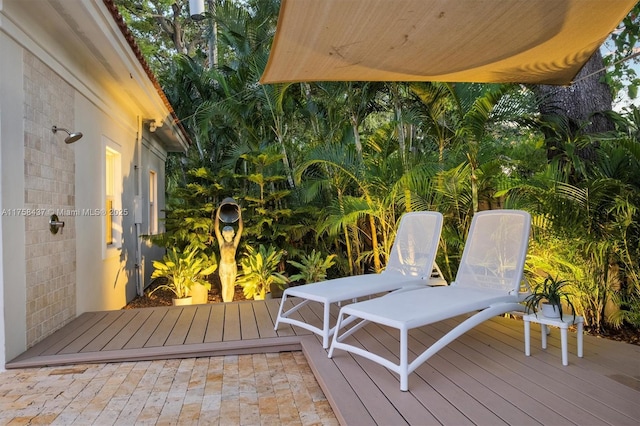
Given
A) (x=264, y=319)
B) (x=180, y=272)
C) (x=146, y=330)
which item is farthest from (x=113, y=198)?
(x=264, y=319)

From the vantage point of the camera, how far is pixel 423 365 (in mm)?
3094

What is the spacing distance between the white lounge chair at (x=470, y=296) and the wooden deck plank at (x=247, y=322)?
870 millimetres

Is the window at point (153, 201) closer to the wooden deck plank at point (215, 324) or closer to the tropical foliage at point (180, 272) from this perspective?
the tropical foliage at point (180, 272)

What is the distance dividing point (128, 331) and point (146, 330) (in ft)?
0.52

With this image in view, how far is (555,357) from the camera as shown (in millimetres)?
3189

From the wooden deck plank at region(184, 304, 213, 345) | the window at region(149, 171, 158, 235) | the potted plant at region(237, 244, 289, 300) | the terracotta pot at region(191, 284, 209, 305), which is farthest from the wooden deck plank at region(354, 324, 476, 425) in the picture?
the window at region(149, 171, 158, 235)

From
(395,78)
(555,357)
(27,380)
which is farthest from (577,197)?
(27,380)

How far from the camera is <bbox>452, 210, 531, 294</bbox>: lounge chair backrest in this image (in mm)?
3490

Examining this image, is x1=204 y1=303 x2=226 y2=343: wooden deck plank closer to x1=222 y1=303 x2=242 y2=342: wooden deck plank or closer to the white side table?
x1=222 y1=303 x2=242 y2=342: wooden deck plank

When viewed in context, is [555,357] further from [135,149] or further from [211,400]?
[135,149]

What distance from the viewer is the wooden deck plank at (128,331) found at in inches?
145

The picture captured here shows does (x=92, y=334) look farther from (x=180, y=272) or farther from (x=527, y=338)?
(x=527, y=338)

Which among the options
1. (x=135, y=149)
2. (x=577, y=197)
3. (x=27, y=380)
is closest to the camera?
(x=27, y=380)

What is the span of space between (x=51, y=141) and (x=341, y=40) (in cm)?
286
